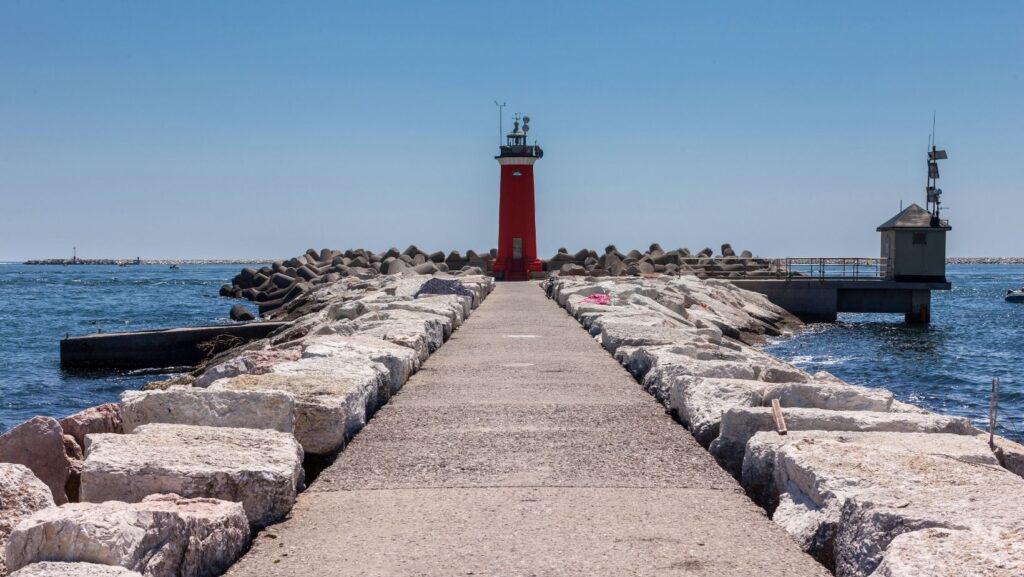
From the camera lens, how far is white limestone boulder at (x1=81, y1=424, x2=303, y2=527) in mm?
3699

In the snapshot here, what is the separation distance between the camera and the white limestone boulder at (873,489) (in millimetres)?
3096

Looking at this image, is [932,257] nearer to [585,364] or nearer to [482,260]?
[482,260]

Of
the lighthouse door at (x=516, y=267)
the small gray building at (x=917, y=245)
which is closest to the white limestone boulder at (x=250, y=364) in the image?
the lighthouse door at (x=516, y=267)

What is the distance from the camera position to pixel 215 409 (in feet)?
15.5

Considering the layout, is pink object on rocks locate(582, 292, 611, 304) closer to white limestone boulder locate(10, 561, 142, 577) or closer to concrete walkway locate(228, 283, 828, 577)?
concrete walkway locate(228, 283, 828, 577)

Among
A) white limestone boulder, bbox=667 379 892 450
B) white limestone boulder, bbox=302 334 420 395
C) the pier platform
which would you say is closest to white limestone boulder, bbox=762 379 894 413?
white limestone boulder, bbox=667 379 892 450

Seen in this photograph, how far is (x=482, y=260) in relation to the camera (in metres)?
36.2

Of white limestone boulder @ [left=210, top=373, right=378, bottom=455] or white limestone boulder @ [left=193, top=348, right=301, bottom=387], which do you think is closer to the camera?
white limestone boulder @ [left=210, top=373, right=378, bottom=455]

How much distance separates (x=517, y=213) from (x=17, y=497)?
28.5 meters

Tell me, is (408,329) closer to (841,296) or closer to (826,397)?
(826,397)

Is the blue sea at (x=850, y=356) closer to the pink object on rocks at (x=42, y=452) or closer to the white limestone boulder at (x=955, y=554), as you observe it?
the pink object on rocks at (x=42, y=452)

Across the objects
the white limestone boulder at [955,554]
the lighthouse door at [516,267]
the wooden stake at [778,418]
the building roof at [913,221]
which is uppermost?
the building roof at [913,221]

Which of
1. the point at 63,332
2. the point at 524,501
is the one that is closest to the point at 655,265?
the point at 63,332

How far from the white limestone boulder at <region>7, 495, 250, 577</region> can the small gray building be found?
28528 mm
